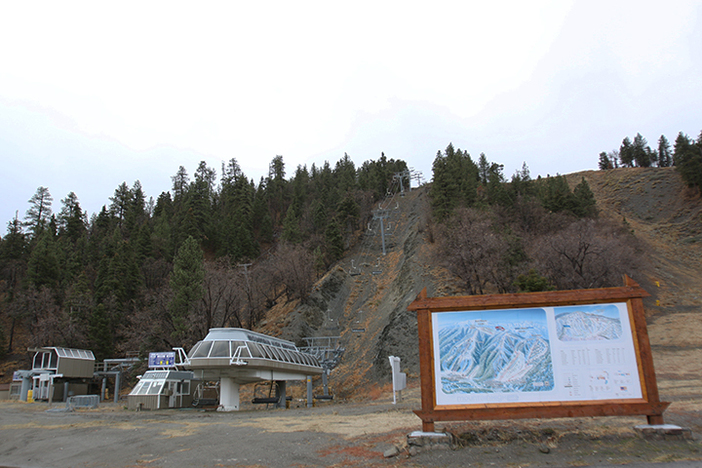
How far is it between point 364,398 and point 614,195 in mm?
75529

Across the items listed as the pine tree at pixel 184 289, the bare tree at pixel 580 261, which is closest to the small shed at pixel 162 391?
the pine tree at pixel 184 289

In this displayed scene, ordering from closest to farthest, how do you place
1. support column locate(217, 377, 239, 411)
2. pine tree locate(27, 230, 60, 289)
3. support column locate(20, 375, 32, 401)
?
support column locate(217, 377, 239, 411)
support column locate(20, 375, 32, 401)
pine tree locate(27, 230, 60, 289)

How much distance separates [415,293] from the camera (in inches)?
1580

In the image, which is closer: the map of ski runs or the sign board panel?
the map of ski runs

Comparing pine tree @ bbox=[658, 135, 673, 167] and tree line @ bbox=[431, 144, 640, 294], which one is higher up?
pine tree @ bbox=[658, 135, 673, 167]

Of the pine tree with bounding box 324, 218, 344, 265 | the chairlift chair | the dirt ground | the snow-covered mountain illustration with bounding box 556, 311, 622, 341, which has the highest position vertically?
the pine tree with bounding box 324, 218, 344, 265

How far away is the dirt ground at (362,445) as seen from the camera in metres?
8.52

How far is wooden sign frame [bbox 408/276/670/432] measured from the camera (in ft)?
30.2

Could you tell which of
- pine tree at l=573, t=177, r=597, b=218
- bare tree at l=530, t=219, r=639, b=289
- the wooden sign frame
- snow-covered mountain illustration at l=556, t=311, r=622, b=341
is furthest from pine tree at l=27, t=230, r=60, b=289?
pine tree at l=573, t=177, r=597, b=218

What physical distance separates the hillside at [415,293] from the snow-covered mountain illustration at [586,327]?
8509mm

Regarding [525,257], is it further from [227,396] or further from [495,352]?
[495,352]

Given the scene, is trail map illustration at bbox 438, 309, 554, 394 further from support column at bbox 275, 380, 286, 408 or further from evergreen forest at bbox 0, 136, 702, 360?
support column at bbox 275, 380, 286, 408

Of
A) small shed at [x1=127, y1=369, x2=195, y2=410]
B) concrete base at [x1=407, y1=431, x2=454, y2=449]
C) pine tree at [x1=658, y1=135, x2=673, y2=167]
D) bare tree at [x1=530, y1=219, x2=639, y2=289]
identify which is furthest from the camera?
pine tree at [x1=658, y1=135, x2=673, y2=167]

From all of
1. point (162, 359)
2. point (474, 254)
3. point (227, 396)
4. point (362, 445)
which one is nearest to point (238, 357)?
point (227, 396)
